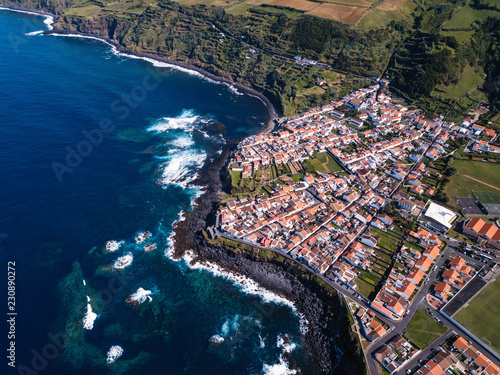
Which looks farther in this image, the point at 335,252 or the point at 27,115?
the point at 27,115

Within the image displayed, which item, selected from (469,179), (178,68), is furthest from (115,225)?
(178,68)

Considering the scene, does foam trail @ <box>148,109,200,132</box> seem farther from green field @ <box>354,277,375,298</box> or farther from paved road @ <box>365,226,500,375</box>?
paved road @ <box>365,226,500,375</box>

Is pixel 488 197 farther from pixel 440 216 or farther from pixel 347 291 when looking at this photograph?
pixel 347 291

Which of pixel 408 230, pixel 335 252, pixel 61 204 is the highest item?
pixel 408 230


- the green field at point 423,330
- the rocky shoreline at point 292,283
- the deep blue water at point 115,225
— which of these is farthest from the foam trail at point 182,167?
the green field at point 423,330

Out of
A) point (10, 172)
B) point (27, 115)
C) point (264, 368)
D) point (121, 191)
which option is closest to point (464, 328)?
point (264, 368)

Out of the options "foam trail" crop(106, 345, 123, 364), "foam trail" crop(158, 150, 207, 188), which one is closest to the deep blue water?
"foam trail" crop(158, 150, 207, 188)

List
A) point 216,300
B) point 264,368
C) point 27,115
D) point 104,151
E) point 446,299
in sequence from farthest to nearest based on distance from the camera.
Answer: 1. point 27,115
2. point 104,151
3. point 216,300
4. point 446,299
5. point 264,368

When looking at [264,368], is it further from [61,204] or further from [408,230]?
[61,204]
